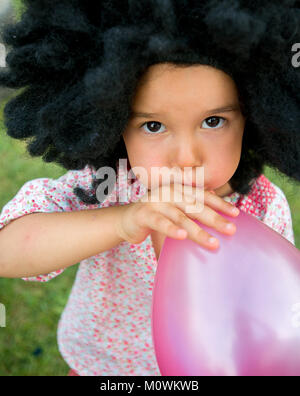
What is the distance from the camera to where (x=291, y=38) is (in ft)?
3.31

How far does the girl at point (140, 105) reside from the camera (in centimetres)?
96

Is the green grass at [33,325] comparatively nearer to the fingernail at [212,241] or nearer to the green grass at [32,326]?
the green grass at [32,326]

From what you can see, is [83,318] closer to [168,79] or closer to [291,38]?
[168,79]

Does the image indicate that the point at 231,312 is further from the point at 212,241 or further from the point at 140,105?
the point at 140,105

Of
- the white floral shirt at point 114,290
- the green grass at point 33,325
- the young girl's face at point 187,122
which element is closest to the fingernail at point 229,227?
the young girl's face at point 187,122

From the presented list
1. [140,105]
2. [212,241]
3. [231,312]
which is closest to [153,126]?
[140,105]

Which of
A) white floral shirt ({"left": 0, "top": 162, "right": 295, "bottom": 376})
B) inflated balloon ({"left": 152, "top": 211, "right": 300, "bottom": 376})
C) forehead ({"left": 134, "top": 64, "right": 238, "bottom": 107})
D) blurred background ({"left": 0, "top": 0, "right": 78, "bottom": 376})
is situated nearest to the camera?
inflated balloon ({"left": 152, "top": 211, "right": 300, "bottom": 376})

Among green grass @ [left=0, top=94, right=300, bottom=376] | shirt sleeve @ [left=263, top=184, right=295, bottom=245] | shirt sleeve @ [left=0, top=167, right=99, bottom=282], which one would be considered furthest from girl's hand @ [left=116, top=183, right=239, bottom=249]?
green grass @ [left=0, top=94, right=300, bottom=376]

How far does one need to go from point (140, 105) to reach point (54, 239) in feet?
1.29

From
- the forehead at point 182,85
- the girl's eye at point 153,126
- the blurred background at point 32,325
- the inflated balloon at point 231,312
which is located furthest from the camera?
the blurred background at point 32,325

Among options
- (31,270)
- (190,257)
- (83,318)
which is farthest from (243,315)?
(83,318)

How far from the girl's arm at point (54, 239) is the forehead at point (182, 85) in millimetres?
290

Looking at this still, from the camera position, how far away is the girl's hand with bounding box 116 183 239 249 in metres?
0.99

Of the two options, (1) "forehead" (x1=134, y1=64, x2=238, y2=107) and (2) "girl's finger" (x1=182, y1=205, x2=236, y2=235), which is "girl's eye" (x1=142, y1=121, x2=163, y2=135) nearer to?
(1) "forehead" (x1=134, y1=64, x2=238, y2=107)
